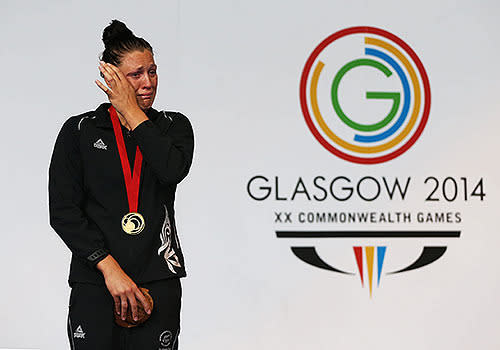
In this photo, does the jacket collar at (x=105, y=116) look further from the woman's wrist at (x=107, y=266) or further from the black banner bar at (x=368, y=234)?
the black banner bar at (x=368, y=234)

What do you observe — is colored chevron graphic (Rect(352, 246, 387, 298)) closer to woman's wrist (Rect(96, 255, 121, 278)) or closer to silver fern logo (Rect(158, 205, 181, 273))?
silver fern logo (Rect(158, 205, 181, 273))

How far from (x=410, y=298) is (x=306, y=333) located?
61 cm

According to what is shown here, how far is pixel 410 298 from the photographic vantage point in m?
3.89

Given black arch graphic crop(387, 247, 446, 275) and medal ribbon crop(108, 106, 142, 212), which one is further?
black arch graphic crop(387, 247, 446, 275)

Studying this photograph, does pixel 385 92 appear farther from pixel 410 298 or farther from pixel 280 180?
pixel 410 298

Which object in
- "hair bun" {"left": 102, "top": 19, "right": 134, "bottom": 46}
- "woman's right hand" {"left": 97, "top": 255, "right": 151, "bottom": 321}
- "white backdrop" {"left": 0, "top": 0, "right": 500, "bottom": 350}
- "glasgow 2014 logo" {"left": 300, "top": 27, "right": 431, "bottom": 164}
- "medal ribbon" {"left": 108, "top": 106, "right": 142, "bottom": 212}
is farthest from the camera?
"glasgow 2014 logo" {"left": 300, "top": 27, "right": 431, "bottom": 164}

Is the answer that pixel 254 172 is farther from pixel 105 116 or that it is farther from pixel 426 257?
pixel 105 116

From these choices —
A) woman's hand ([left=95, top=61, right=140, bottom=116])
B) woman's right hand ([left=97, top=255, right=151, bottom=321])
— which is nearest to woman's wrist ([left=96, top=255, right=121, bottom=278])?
woman's right hand ([left=97, top=255, right=151, bottom=321])

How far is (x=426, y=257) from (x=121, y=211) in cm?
264

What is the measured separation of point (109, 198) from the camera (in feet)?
5.34

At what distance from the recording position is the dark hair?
1697mm

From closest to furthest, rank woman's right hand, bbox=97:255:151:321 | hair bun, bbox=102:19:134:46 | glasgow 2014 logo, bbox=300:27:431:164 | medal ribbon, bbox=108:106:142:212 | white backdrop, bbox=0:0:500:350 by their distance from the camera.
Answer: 1. woman's right hand, bbox=97:255:151:321
2. medal ribbon, bbox=108:106:142:212
3. hair bun, bbox=102:19:134:46
4. white backdrop, bbox=0:0:500:350
5. glasgow 2014 logo, bbox=300:27:431:164

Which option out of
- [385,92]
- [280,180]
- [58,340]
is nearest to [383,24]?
[385,92]

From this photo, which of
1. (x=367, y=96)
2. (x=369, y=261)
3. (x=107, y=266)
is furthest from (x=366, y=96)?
(x=107, y=266)
